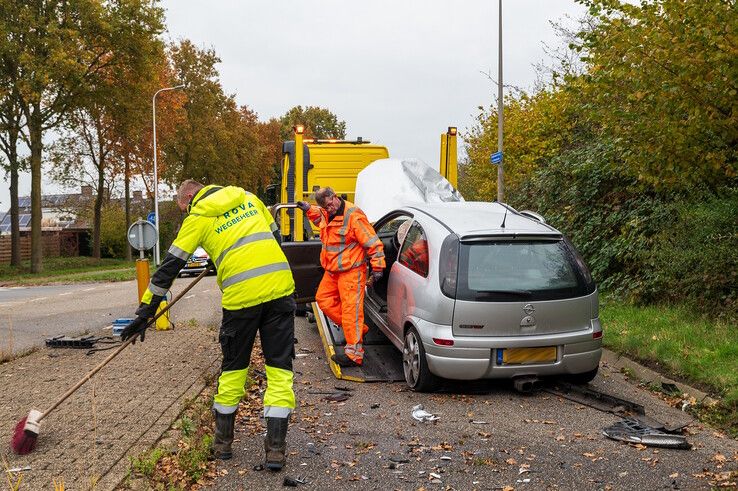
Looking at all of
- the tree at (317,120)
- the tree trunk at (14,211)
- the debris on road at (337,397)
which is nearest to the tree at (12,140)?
the tree trunk at (14,211)

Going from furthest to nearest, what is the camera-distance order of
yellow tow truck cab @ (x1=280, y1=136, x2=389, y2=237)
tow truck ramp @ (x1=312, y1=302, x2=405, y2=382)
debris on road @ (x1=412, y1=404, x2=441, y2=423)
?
yellow tow truck cab @ (x1=280, y1=136, x2=389, y2=237), tow truck ramp @ (x1=312, y1=302, x2=405, y2=382), debris on road @ (x1=412, y1=404, x2=441, y2=423)

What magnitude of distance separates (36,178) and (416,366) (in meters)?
26.2

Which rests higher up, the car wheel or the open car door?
the open car door

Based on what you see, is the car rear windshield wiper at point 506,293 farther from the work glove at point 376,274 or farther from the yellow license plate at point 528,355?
the work glove at point 376,274

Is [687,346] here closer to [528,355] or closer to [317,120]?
[528,355]

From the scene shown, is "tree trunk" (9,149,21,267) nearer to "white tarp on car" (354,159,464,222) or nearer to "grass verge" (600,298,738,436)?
"white tarp on car" (354,159,464,222)

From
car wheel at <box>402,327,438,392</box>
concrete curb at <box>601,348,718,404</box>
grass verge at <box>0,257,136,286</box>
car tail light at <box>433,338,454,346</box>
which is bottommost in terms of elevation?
grass verge at <box>0,257,136,286</box>

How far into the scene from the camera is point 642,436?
4820 millimetres

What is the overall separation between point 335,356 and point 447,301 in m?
1.68

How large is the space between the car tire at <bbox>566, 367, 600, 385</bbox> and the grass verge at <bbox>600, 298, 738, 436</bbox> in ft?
2.68

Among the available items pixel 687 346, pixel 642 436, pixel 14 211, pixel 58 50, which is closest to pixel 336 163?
pixel 687 346

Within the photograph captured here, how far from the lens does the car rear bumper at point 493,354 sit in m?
5.79

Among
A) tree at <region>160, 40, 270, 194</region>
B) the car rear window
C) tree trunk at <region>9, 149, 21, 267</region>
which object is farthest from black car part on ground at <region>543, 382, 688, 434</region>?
tree at <region>160, 40, 270, 194</region>

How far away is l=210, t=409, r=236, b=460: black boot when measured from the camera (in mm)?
4555
